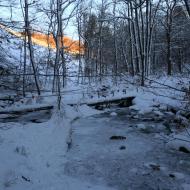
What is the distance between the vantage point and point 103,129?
10.3 m

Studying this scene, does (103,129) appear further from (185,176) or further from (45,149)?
(185,176)

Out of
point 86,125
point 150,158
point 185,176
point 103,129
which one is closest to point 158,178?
point 185,176

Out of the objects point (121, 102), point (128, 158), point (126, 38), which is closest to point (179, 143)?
point (128, 158)

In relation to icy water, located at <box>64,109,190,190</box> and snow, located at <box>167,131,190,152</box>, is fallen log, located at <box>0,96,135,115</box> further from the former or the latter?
snow, located at <box>167,131,190,152</box>

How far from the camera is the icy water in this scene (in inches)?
238

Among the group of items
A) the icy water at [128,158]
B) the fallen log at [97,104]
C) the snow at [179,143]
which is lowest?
the icy water at [128,158]

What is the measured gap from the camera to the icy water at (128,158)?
19.9ft

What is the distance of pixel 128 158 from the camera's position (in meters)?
7.33

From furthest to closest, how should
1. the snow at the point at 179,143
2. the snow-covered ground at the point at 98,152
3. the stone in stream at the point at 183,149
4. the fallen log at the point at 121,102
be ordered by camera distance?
the fallen log at the point at 121,102, the snow at the point at 179,143, the stone in stream at the point at 183,149, the snow-covered ground at the point at 98,152

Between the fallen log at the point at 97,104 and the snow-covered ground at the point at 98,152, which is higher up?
the fallen log at the point at 97,104

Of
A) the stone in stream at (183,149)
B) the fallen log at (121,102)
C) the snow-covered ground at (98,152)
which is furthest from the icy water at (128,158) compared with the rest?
the fallen log at (121,102)

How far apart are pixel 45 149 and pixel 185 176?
10.6 feet

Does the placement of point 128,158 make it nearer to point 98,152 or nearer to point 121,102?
point 98,152

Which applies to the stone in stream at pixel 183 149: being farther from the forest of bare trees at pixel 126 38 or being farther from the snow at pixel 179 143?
the forest of bare trees at pixel 126 38
